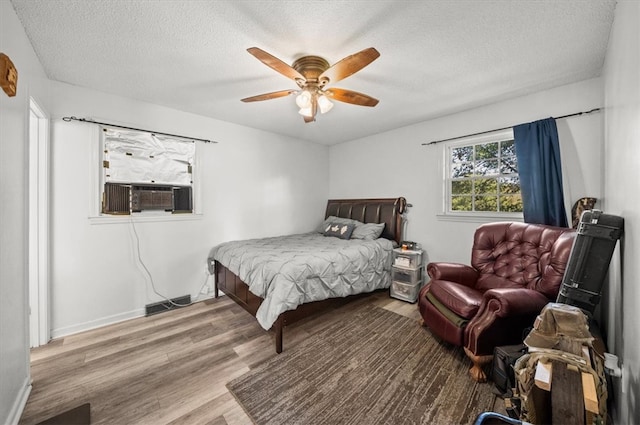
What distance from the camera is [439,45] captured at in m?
1.84

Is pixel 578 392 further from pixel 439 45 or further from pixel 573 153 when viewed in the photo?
pixel 573 153

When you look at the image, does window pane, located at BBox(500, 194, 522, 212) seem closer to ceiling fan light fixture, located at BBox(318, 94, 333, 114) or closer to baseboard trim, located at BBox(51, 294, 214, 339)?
ceiling fan light fixture, located at BBox(318, 94, 333, 114)

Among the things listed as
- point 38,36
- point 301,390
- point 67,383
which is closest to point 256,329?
point 301,390

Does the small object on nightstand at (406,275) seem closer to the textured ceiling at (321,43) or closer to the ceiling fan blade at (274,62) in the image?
the textured ceiling at (321,43)

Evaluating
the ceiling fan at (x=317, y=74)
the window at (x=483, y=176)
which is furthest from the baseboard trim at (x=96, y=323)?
the window at (x=483, y=176)

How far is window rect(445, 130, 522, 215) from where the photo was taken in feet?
9.38

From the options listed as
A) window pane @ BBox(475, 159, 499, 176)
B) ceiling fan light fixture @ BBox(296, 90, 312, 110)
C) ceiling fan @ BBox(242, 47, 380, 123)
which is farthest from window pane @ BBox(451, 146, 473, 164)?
ceiling fan light fixture @ BBox(296, 90, 312, 110)

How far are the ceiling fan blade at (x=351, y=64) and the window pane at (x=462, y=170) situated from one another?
2.25 meters

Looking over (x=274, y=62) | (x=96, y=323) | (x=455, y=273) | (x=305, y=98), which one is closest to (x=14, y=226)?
(x=96, y=323)

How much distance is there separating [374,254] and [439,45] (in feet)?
7.36

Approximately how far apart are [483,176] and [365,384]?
278 cm

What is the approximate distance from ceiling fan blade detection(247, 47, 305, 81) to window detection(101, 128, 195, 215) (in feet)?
6.48

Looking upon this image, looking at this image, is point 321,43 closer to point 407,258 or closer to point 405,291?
point 407,258

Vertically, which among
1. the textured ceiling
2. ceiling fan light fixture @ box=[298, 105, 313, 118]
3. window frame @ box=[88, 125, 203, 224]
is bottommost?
window frame @ box=[88, 125, 203, 224]
